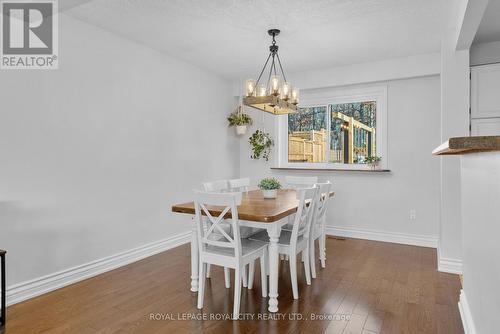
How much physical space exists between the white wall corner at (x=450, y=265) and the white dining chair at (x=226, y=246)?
1.90 metres

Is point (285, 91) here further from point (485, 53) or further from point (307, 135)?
point (485, 53)

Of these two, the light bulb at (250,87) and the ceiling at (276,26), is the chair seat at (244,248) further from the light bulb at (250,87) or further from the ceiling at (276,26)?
the ceiling at (276,26)

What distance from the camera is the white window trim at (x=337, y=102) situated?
4449 millimetres

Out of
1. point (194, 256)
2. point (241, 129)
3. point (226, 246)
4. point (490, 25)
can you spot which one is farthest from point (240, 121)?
point (490, 25)

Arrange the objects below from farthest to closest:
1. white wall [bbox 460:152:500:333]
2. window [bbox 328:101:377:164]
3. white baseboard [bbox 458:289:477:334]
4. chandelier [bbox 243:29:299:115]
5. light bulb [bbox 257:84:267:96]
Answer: window [bbox 328:101:377:164] → light bulb [bbox 257:84:267:96] → chandelier [bbox 243:29:299:115] → white baseboard [bbox 458:289:477:334] → white wall [bbox 460:152:500:333]

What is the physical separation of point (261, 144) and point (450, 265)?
9.98 feet

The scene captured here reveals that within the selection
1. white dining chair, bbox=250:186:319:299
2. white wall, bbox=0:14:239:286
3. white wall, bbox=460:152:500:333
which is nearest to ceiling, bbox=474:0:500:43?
white wall, bbox=460:152:500:333

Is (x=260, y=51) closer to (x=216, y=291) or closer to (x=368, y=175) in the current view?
(x=368, y=175)

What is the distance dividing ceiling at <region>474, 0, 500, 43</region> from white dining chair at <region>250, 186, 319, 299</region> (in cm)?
225

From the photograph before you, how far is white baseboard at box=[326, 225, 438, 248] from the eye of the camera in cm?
416

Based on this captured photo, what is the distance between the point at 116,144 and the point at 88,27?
1.17 m

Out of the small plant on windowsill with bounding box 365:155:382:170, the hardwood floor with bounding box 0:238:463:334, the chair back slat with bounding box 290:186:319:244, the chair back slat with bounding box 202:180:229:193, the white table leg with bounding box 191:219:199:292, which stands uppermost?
the small plant on windowsill with bounding box 365:155:382:170

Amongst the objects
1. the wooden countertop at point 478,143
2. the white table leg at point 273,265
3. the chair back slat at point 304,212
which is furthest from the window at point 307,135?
the wooden countertop at point 478,143

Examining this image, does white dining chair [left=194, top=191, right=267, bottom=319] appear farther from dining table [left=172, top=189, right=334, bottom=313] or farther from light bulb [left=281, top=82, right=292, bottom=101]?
light bulb [left=281, top=82, right=292, bottom=101]
